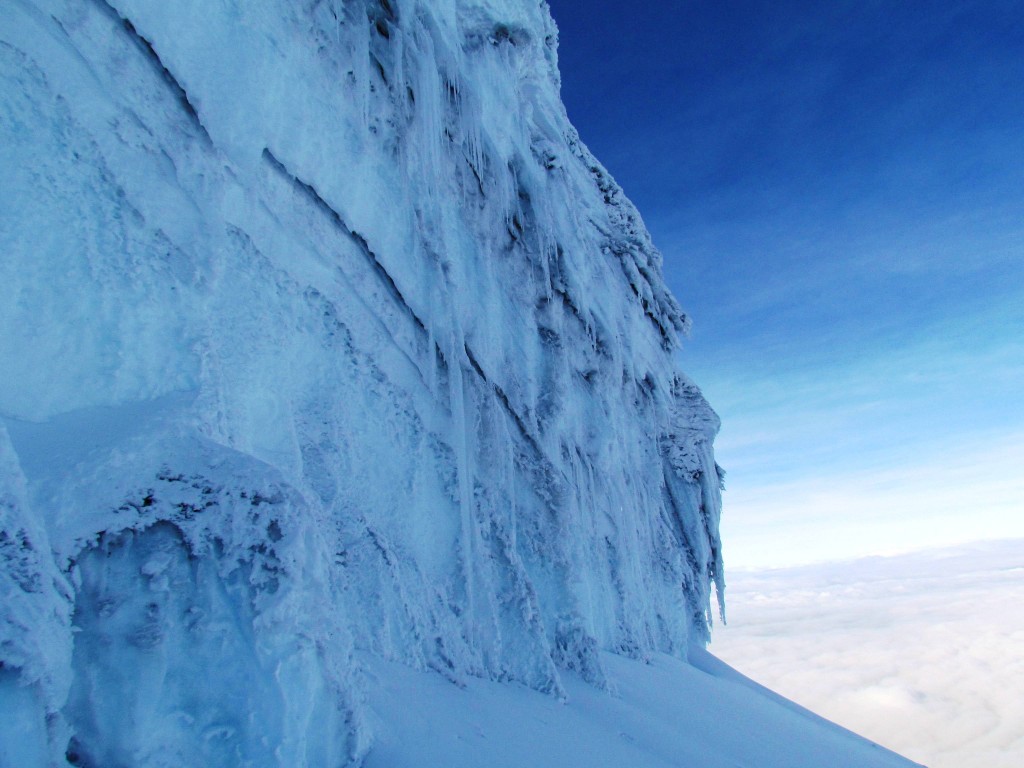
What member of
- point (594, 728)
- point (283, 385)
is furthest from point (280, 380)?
point (594, 728)

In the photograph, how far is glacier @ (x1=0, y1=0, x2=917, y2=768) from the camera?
3.10 metres

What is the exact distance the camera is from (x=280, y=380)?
578cm

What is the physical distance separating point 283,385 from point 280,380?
2.3 inches

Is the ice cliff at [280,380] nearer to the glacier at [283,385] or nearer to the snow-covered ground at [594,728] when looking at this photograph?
the glacier at [283,385]

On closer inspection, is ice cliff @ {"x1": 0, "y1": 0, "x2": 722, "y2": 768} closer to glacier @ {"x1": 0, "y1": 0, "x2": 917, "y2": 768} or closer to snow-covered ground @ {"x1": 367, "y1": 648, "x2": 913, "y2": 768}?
glacier @ {"x1": 0, "y1": 0, "x2": 917, "y2": 768}

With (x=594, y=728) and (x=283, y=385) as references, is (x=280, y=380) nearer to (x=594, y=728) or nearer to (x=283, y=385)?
(x=283, y=385)

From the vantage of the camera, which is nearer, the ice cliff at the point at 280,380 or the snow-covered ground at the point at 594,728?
the ice cliff at the point at 280,380

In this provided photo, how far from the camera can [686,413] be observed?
1862 centimetres

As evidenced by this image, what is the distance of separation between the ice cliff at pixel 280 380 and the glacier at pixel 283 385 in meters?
0.02

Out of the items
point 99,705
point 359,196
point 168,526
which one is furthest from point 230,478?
point 359,196

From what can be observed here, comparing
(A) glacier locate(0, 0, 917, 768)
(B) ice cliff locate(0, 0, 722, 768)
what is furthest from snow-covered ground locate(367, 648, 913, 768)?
(B) ice cliff locate(0, 0, 722, 768)

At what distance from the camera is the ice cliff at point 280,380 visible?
3096 millimetres

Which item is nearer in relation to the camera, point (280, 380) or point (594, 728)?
point (280, 380)

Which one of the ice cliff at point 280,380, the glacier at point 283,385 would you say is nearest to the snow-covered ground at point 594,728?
the glacier at point 283,385
